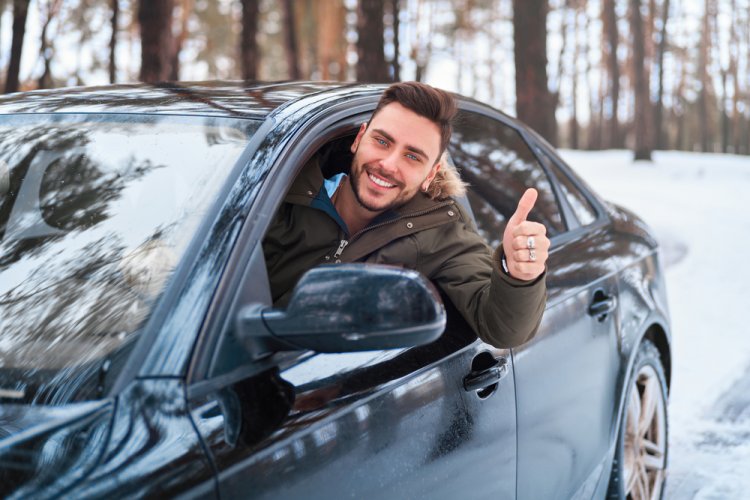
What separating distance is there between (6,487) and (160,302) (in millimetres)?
501

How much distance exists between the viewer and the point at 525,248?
2.14m

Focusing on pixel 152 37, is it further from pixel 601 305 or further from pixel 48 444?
pixel 48 444

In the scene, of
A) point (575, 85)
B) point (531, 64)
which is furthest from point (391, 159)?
point (575, 85)

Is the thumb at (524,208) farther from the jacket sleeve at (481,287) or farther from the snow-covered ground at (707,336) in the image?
the snow-covered ground at (707,336)

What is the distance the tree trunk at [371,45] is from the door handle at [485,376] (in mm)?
9355

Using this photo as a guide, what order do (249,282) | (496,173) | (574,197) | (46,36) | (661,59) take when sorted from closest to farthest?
1. (249,282)
2. (496,173)
3. (574,197)
4. (46,36)
5. (661,59)

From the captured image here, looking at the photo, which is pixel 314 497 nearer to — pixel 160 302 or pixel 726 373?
pixel 160 302

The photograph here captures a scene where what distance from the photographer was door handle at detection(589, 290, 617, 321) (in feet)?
10.3

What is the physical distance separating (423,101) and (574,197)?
139 cm

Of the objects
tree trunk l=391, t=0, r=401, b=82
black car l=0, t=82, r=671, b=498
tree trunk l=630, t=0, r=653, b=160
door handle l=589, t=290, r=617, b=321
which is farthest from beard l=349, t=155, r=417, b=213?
tree trunk l=630, t=0, r=653, b=160

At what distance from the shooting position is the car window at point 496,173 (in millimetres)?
3156

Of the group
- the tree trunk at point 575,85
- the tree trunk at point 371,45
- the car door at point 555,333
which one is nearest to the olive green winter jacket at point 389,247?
the car door at point 555,333

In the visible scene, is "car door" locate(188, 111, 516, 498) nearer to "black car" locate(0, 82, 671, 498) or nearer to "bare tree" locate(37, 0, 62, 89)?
"black car" locate(0, 82, 671, 498)

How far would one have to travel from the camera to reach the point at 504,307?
222 centimetres
